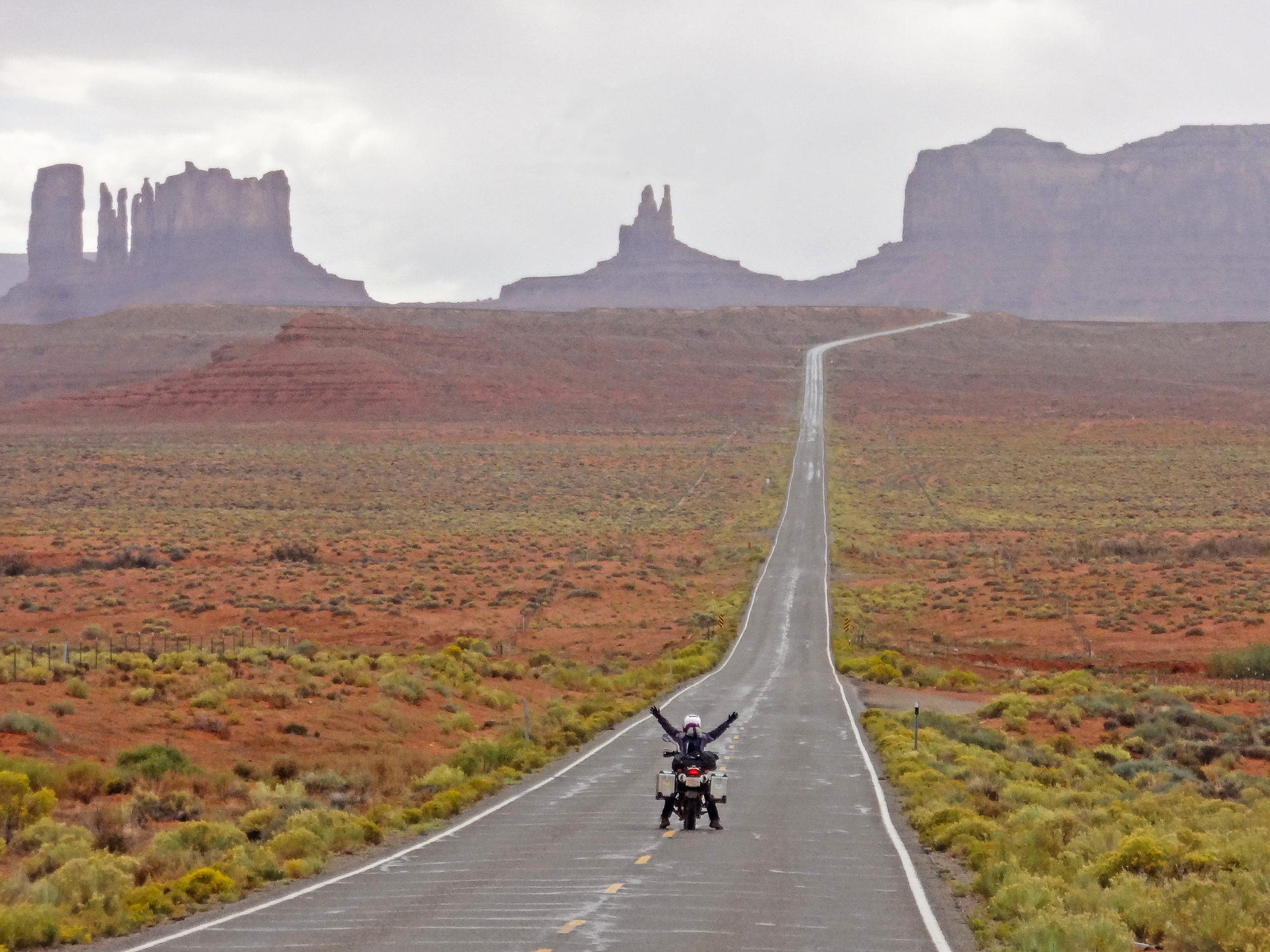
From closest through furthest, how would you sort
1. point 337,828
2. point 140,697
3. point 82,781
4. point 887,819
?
point 337,828, point 887,819, point 82,781, point 140,697

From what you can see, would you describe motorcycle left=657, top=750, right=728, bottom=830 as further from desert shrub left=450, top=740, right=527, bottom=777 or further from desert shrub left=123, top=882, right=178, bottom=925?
desert shrub left=450, top=740, right=527, bottom=777

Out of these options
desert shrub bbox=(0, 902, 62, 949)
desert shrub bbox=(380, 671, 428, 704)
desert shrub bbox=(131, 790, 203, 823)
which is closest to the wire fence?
desert shrub bbox=(380, 671, 428, 704)

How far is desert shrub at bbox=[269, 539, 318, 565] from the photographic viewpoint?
202 ft

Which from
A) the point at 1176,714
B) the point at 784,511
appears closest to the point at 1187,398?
the point at 784,511

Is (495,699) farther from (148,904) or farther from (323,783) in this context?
(148,904)

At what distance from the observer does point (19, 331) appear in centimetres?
19525

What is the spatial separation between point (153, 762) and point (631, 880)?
923cm

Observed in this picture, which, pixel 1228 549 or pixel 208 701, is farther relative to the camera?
pixel 1228 549

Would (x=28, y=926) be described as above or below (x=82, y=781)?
above

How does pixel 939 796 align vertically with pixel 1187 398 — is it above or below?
below

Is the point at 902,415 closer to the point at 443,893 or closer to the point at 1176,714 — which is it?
the point at 1176,714

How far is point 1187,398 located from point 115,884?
15189 cm

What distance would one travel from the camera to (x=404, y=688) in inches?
1218

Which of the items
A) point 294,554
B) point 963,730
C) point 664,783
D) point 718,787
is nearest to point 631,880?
point 664,783
